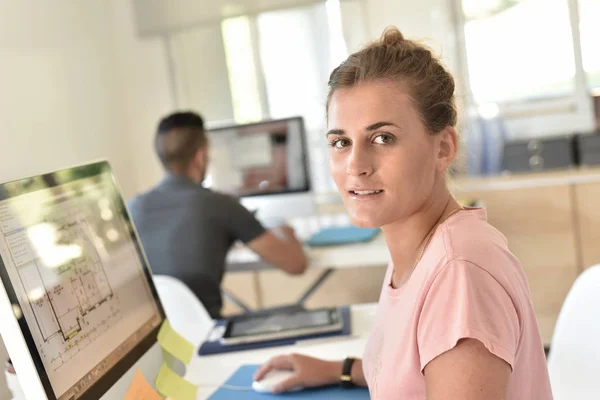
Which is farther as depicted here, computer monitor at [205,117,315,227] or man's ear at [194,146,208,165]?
computer monitor at [205,117,315,227]

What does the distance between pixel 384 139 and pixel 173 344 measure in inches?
23.9

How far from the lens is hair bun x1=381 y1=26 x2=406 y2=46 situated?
1128 mm

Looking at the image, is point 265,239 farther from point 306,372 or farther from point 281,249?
point 306,372

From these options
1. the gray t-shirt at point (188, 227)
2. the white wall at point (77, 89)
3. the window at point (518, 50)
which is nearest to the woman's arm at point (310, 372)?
the white wall at point (77, 89)

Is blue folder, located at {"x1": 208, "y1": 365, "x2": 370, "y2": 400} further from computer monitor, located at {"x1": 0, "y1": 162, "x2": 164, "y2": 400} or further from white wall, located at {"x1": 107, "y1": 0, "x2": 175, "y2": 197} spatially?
white wall, located at {"x1": 107, "y1": 0, "x2": 175, "y2": 197}

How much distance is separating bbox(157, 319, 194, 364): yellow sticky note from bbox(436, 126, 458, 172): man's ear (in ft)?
2.05

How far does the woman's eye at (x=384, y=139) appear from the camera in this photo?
1.04 m

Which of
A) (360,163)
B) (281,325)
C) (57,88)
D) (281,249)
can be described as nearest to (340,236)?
Answer: (281,249)

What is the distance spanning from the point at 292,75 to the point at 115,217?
9.35ft

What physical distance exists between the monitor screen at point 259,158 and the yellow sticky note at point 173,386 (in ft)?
6.01

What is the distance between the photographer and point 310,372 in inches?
52.9

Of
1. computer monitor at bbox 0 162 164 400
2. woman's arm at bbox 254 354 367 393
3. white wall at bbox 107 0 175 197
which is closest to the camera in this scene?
computer monitor at bbox 0 162 164 400

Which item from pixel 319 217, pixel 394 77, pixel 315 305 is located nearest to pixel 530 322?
pixel 394 77

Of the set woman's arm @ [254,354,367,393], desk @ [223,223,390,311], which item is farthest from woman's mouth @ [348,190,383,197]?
desk @ [223,223,390,311]
